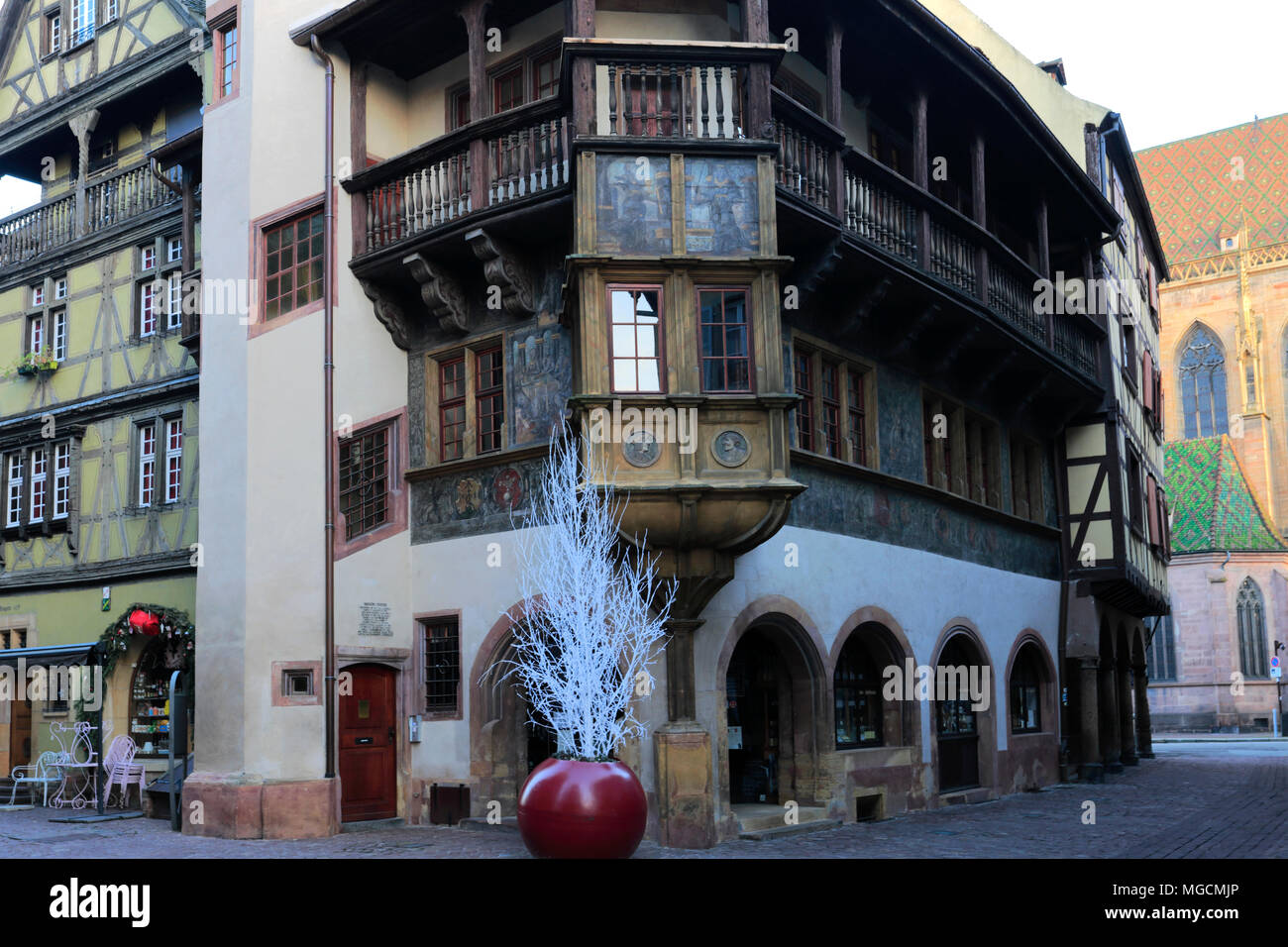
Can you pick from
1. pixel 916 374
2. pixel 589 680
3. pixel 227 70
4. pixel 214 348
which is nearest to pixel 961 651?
pixel 916 374

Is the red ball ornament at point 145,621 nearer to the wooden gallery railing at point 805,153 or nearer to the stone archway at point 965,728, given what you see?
the stone archway at point 965,728

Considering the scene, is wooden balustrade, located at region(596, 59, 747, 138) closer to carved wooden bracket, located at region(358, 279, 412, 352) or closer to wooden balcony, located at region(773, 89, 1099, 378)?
wooden balcony, located at region(773, 89, 1099, 378)

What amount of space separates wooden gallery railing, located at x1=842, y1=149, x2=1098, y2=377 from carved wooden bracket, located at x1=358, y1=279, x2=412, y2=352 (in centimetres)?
587

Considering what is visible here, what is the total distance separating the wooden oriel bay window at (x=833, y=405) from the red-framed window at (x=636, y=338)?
2.84 meters

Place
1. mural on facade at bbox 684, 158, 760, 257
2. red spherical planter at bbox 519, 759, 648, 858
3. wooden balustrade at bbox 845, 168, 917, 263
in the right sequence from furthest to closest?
1. wooden balustrade at bbox 845, 168, 917, 263
2. mural on facade at bbox 684, 158, 760, 257
3. red spherical planter at bbox 519, 759, 648, 858

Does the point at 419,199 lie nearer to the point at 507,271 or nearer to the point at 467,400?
the point at 507,271

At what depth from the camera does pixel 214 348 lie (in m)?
17.4

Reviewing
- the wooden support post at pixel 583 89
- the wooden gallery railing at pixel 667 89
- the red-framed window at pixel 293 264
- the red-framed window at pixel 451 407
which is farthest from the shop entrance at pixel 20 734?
the wooden gallery railing at pixel 667 89

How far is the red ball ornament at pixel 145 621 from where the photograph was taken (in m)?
20.4

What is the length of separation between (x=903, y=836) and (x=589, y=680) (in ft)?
16.3

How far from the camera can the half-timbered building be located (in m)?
21.3

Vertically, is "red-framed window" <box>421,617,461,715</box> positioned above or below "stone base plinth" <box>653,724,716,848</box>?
above

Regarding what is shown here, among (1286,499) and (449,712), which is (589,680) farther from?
(1286,499)

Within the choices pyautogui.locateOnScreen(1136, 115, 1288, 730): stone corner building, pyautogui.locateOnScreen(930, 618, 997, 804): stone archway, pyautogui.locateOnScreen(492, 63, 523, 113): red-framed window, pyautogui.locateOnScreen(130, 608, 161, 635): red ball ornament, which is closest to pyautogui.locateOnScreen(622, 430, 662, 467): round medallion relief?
pyautogui.locateOnScreen(492, 63, 523, 113): red-framed window
